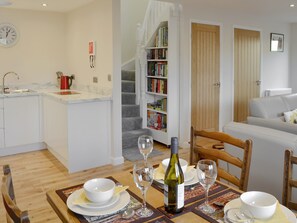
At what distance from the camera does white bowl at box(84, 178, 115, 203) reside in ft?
4.42

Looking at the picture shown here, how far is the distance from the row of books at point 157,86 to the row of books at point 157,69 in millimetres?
105

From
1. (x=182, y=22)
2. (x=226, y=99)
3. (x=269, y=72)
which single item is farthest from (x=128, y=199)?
(x=269, y=72)

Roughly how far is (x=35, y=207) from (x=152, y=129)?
2.69 meters

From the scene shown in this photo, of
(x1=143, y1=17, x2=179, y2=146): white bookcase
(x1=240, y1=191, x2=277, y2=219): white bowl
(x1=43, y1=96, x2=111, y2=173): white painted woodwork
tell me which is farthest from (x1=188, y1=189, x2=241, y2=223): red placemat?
(x1=143, y1=17, x2=179, y2=146): white bookcase

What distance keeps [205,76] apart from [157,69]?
91 cm

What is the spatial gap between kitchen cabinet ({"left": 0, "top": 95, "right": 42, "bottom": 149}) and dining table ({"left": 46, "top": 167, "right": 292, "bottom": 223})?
3.44 metres

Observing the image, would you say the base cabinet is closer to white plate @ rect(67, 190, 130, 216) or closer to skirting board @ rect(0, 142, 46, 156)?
skirting board @ rect(0, 142, 46, 156)

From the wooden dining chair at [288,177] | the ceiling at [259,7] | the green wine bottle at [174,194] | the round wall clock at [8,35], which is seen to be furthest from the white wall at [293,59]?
the green wine bottle at [174,194]

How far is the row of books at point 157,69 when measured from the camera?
5020 millimetres

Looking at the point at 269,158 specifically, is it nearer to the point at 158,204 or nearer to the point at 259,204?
the point at 259,204

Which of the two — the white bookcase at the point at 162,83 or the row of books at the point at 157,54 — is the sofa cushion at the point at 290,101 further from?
the row of books at the point at 157,54

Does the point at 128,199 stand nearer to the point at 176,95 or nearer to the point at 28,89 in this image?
the point at 176,95

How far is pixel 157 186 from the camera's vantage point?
1.60 meters

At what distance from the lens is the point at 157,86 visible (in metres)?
5.20
